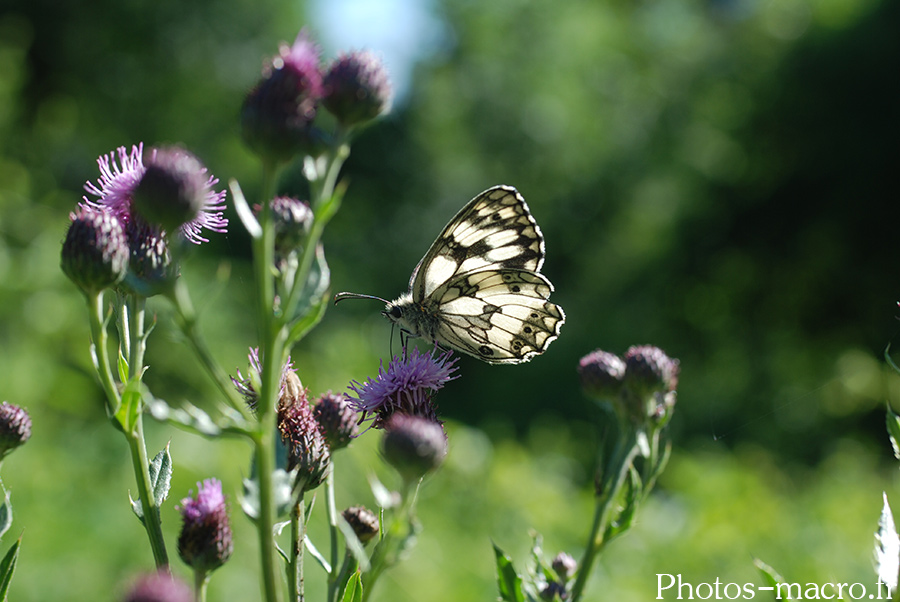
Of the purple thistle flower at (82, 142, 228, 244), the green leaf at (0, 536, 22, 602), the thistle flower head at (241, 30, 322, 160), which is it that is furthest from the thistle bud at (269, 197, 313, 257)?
the green leaf at (0, 536, 22, 602)

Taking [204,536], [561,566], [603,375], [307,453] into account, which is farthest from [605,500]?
[204,536]

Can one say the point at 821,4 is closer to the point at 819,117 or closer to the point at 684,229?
the point at 819,117

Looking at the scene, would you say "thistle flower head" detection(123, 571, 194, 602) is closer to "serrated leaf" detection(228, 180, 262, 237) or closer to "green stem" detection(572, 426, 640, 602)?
"serrated leaf" detection(228, 180, 262, 237)

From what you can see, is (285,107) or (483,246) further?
(483,246)

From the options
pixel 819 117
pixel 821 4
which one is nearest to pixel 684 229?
pixel 819 117

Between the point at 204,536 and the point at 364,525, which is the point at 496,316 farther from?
the point at 204,536

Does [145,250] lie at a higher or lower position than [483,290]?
lower

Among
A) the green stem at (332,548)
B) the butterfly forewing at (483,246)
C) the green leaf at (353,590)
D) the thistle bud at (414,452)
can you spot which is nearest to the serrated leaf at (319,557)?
the green stem at (332,548)
